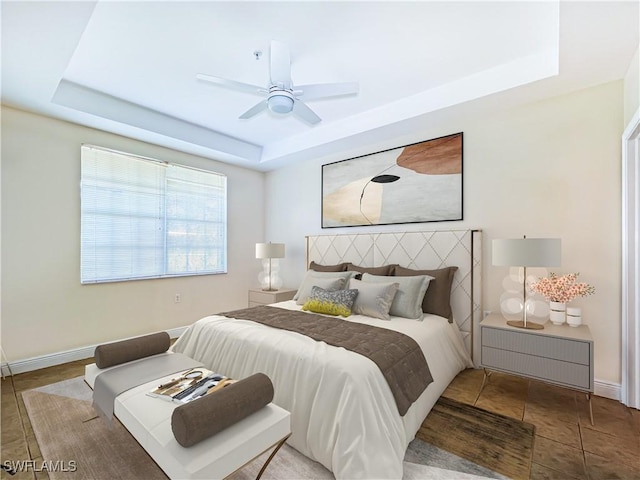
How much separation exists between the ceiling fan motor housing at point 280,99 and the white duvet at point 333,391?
1.74 m

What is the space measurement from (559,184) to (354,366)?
8.39ft

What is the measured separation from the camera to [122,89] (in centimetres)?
302

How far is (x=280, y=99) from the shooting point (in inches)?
87.6

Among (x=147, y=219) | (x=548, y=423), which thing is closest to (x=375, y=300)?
(x=548, y=423)

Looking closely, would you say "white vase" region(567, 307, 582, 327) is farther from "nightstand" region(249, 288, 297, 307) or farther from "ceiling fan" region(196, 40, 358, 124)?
"nightstand" region(249, 288, 297, 307)

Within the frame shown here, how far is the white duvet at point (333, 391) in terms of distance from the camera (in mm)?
1535

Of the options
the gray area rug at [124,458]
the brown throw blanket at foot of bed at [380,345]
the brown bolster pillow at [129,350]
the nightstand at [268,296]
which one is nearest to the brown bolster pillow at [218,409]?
the gray area rug at [124,458]

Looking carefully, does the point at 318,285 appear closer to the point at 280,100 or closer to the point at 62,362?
the point at 280,100

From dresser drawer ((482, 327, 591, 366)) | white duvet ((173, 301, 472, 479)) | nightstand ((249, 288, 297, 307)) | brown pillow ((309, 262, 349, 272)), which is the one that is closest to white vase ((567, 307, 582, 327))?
dresser drawer ((482, 327, 591, 366))

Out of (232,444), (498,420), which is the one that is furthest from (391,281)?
(232,444)

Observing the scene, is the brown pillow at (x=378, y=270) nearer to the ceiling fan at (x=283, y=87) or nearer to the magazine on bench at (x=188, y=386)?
the ceiling fan at (x=283, y=87)

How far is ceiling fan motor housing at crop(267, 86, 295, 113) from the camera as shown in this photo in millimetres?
2211

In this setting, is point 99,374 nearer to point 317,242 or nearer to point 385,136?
point 317,242

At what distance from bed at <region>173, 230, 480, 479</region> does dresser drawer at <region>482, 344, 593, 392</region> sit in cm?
37
